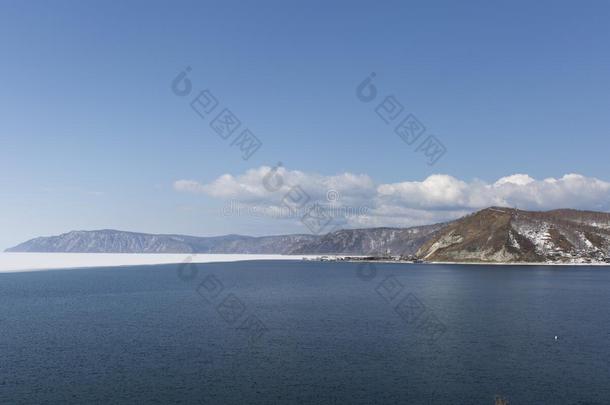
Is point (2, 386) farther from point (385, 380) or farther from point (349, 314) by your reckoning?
point (349, 314)

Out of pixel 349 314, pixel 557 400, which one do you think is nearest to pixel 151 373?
pixel 557 400

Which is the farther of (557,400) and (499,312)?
(499,312)

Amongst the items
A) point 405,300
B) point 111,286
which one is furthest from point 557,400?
point 111,286

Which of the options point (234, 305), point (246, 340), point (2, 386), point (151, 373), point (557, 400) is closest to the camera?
point (557, 400)

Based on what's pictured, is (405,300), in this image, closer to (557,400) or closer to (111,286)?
(557,400)

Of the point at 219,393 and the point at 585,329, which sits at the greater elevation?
the point at 219,393

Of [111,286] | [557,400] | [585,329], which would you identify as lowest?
[585,329]

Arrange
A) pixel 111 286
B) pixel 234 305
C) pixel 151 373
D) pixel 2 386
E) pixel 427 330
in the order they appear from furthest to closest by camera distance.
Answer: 1. pixel 111 286
2. pixel 234 305
3. pixel 427 330
4. pixel 151 373
5. pixel 2 386
